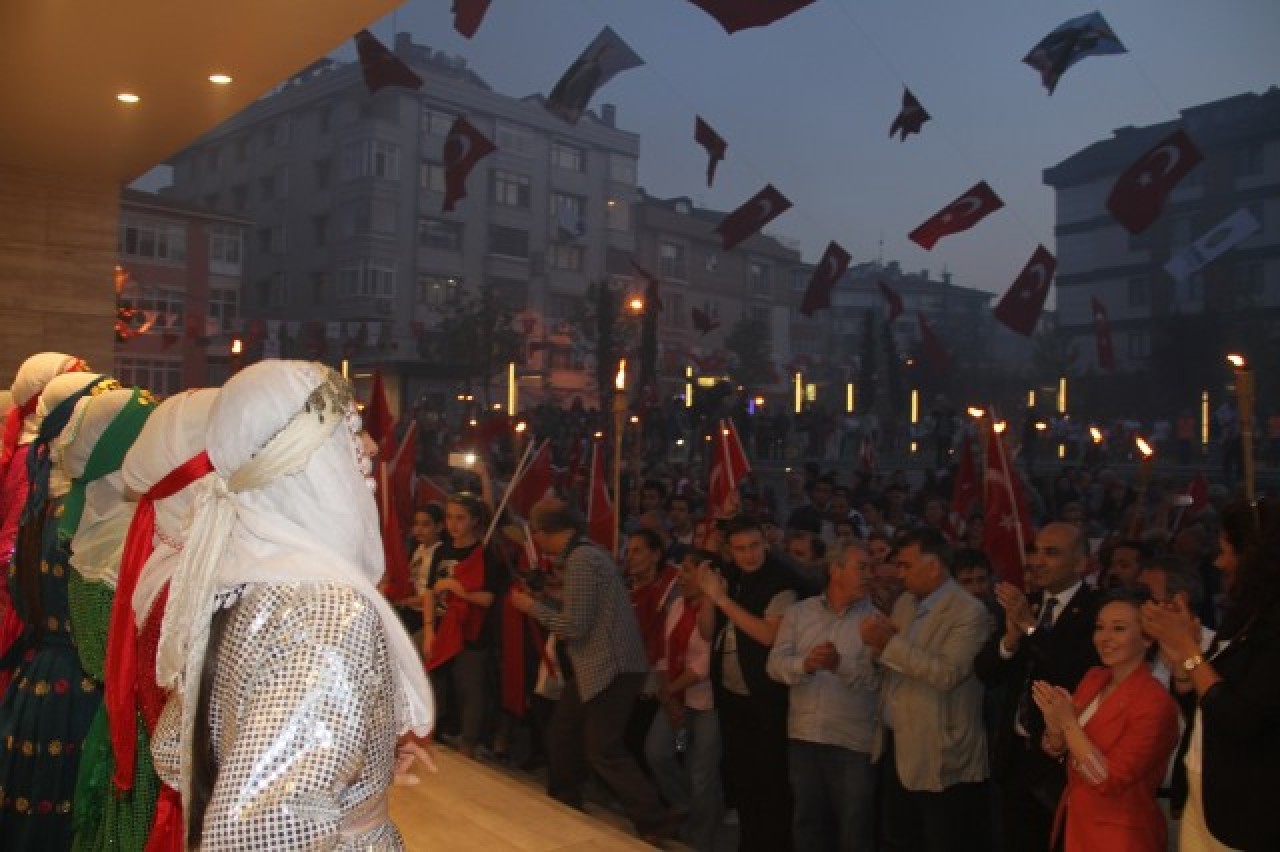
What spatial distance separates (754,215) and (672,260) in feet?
129

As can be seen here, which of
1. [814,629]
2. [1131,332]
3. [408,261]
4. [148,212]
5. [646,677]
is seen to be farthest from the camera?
[408,261]

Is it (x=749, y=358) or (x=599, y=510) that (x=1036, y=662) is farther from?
(x=749, y=358)

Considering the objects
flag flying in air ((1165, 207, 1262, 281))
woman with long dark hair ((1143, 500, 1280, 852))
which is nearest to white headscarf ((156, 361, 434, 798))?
woman with long dark hair ((1143, 500, 1280, 852))

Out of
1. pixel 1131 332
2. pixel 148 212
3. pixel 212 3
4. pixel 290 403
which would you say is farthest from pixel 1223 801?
pixel 1131 332

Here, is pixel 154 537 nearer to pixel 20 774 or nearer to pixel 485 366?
pixel 20 774

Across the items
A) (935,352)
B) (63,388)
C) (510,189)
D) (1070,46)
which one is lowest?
(63,388)

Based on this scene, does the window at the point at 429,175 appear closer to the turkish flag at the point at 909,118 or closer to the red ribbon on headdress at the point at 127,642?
the turkish flag at the point at 909,118

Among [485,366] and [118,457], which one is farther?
[485,366]

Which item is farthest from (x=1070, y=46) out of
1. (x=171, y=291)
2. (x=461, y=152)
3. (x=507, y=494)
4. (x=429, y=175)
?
(x=429, y=175)

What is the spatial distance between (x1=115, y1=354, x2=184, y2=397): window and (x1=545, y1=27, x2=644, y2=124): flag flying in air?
1015 inches

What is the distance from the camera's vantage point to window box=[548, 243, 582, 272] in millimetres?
52469

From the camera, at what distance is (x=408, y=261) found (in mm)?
46188

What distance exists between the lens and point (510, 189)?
5028 cm

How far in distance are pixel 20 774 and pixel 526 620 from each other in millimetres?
3841
